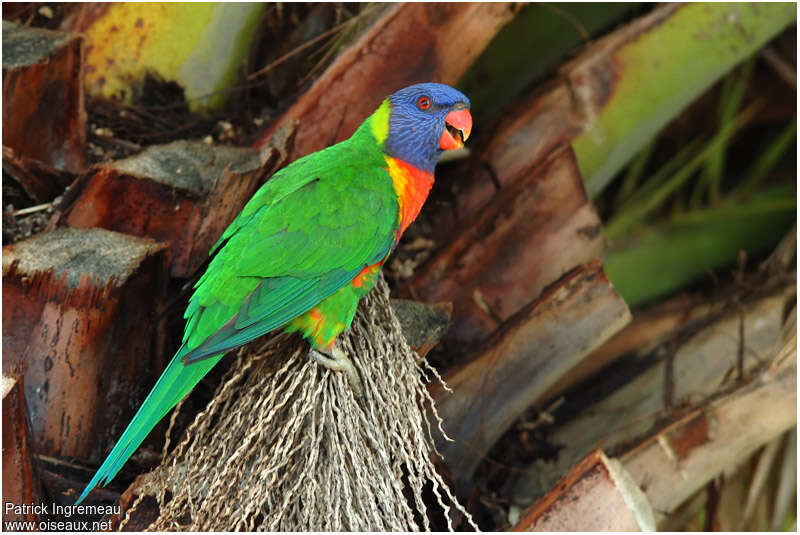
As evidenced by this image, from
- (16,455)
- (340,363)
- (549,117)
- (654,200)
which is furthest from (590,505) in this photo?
(654,200)

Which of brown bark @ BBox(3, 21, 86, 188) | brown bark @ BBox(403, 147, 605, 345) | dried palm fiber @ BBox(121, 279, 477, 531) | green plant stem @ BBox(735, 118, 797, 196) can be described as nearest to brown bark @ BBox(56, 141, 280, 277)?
brown bark @ BBox(3, 21, 86, 188)

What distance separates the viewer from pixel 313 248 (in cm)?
158

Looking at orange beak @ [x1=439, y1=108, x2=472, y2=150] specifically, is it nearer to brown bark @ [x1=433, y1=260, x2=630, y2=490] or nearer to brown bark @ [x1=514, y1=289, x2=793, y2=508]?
brown bark @ [x1=433, y1=260, x2=630, y2=490]

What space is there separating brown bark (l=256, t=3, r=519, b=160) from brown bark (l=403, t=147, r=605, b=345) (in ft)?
1.18

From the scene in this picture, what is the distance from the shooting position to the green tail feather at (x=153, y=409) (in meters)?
1.42

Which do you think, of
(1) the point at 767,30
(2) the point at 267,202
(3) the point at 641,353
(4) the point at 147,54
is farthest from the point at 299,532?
(1) the point at 767,30

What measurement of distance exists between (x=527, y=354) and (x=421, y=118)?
0.60m

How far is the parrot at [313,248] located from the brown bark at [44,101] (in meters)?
0.42

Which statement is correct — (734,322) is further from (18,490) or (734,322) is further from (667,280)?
(18,490)

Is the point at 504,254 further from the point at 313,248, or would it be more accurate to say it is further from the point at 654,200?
the point at 654,200

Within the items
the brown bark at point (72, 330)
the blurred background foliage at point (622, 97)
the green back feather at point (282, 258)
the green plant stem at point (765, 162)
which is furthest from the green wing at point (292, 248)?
the green plant stem at point (765, 162)

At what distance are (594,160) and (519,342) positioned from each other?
0.56m

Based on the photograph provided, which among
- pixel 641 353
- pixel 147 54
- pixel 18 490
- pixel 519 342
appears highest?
pixel 147 54

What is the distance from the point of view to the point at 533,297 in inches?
81.6
